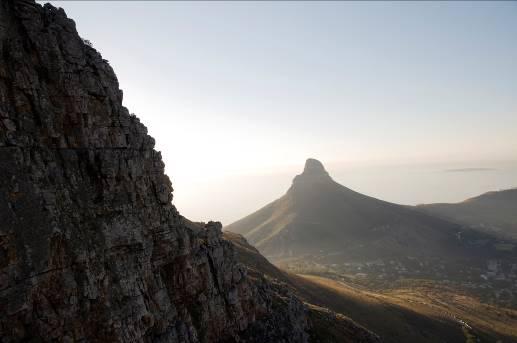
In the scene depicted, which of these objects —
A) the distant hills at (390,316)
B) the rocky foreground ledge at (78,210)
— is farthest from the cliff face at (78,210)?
the distant hills at (390,316)

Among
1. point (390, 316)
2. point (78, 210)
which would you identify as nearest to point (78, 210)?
point (78, 210)

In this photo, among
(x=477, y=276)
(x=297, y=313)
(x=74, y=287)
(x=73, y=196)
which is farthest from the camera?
(x=477, y=276)

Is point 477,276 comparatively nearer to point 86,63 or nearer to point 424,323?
point 424,323

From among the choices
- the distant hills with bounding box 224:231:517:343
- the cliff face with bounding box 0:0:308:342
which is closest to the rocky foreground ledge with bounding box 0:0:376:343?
the cliff face with bounding box 0:0:308:342

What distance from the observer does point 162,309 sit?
30.4 metres

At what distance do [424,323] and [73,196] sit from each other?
101 m

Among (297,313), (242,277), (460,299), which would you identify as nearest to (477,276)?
(460,299)

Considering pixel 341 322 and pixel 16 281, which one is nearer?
pixel 16 281

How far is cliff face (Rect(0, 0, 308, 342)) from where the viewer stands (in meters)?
22.1

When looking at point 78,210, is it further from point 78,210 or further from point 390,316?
point 390,316

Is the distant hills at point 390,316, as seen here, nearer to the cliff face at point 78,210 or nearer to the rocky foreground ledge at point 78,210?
the cliff face at point 78,210

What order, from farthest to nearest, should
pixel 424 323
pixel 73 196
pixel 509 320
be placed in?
pixel 509 320
pixel 424 323
pixel 73 196

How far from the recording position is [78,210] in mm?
25625

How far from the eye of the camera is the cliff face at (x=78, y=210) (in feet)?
72.5
